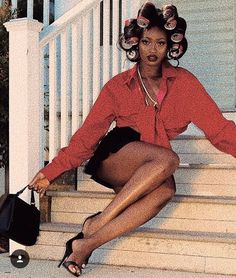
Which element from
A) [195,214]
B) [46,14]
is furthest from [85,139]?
[46,14]

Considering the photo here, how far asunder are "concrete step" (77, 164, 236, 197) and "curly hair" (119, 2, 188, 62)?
686mm

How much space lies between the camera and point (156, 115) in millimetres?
2633

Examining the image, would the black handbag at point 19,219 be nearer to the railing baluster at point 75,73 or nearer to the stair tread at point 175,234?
the stair tread at point 175,234

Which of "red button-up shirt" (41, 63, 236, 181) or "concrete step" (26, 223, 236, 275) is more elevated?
"red button-up shirt" (41, 63, 236, 181)

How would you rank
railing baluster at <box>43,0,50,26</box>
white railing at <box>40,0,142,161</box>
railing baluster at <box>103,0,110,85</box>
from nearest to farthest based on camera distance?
white railing at <box>40,0,142,161</box> → railing baluster at <box>103,0,110,85</box> → railing baluster at <box>43,0,50,26</box>

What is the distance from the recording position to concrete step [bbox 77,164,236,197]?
3061mm

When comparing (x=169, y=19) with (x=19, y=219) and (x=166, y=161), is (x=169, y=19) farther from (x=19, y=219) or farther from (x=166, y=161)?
(x=19, y=219)

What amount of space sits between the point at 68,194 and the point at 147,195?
26.3 inches

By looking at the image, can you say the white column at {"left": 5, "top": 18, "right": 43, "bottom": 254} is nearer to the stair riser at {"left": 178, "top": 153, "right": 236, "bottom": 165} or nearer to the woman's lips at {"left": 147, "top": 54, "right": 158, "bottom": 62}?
the woman's lips at {"left": 147, "top": 54, "right": 158, "bottom": 62}

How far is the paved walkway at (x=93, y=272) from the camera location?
2436 mm

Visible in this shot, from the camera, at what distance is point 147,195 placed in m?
2.47

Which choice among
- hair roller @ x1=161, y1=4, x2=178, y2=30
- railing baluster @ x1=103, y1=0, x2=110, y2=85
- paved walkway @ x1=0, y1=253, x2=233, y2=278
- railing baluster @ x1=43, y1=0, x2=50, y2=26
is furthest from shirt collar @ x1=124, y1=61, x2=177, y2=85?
railing baluster @ x1=43, y1=0, x2=50, y2=26

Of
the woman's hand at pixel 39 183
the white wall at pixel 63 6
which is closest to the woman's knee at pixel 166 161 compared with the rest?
the woman's hand at pixel 39 183

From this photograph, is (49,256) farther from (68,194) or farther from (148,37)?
(148,37)
